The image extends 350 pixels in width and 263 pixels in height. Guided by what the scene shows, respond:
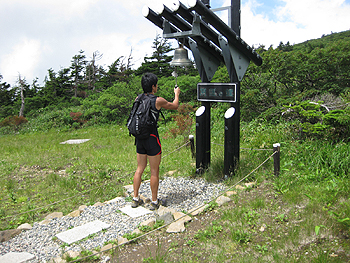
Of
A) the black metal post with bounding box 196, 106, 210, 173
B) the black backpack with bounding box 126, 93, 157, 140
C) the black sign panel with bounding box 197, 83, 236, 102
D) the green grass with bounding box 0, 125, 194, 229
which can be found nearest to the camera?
the black backpack with bounding box 126, 93, 157, 140

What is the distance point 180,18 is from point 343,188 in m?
3.48

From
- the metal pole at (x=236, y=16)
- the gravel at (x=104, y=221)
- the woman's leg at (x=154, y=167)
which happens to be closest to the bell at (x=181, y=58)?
the metal pole at (x=236, y=16)

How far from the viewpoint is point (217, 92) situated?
5191 millimetres

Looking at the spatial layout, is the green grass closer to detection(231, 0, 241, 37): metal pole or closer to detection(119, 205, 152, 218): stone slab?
detection(119, 205, 152, 218): stone slab

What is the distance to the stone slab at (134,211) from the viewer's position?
14.2 feet

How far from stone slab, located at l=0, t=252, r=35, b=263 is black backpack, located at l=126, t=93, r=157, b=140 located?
1.96m

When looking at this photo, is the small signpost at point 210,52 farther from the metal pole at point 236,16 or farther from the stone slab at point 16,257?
the stone slab at point 16,257

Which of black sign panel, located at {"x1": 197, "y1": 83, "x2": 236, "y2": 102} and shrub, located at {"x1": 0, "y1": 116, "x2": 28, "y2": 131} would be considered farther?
shrub, located at {"x1": 0, "y1": 116, "x2": 28, "y2": 131}

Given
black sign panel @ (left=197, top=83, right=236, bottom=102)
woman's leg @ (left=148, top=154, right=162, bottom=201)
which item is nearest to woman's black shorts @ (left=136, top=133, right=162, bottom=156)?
woman's leg @ (left=148, top=154, right=162, bottom=201)

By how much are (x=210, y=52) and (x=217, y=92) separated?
784mm

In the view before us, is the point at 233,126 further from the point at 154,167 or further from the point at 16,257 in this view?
the point at 16,257

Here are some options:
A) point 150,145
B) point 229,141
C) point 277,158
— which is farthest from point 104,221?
point 277,158

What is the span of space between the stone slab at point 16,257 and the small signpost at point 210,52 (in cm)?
318

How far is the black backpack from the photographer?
13.3 feet
